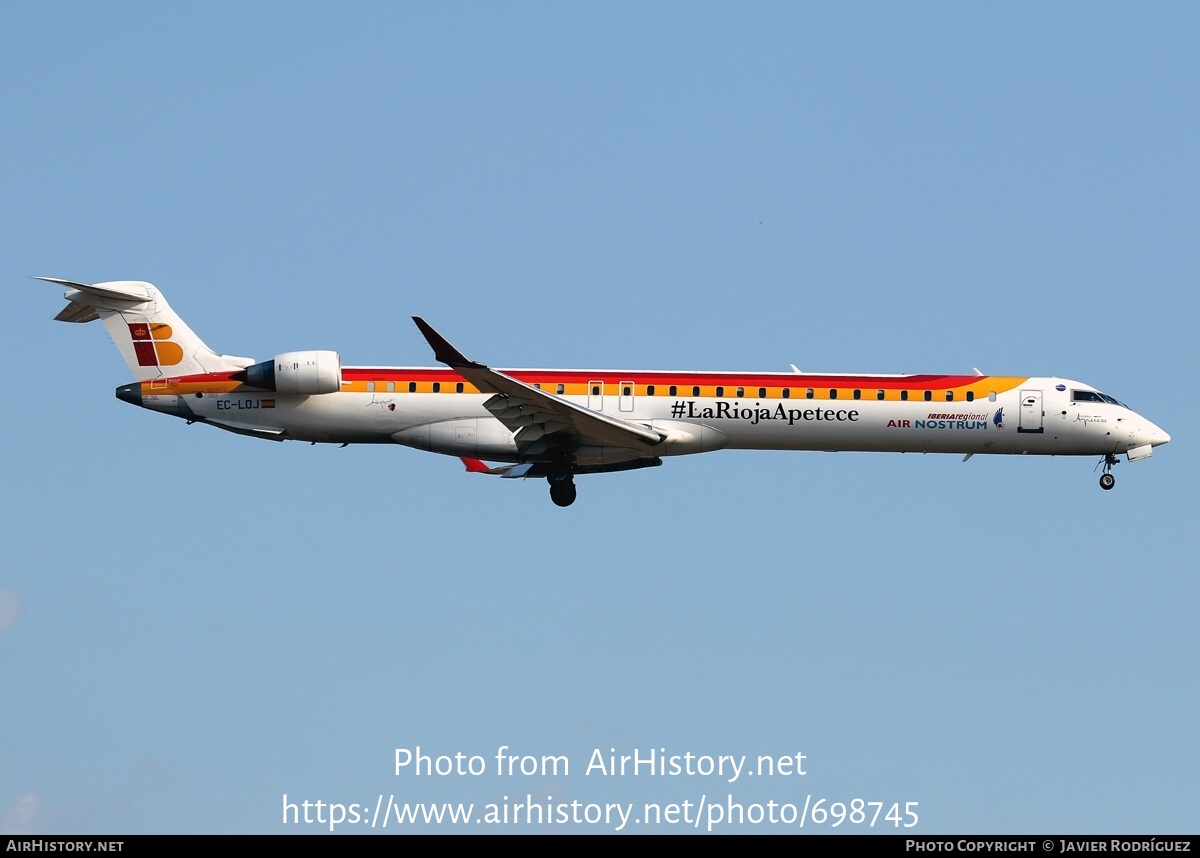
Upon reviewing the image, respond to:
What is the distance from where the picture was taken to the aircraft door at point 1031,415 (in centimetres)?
3941

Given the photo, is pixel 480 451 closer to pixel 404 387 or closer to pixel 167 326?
pixel 404 387

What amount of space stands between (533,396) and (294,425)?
250 inches

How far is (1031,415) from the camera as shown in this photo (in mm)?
39406

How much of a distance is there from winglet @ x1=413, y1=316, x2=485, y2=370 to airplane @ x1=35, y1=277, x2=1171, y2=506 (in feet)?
8.74

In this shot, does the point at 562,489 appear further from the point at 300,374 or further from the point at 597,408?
the point at 300,374

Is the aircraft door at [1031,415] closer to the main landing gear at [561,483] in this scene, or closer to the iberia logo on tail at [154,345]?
the main landing gear at [561,483]

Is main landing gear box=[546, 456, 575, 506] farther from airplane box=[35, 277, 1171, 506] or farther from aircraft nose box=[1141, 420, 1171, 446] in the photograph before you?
aircraft nose box=[1141, 420, 1171, 446]

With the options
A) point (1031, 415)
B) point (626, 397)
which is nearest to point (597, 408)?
point (626, 397)

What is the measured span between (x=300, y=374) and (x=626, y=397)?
7788 mm

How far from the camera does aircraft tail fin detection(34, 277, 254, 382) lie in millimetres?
39500

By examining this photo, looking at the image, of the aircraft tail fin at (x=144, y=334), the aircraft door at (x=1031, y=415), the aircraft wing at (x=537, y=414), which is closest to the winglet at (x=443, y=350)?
the aircraft wing at (x=537, y=414)

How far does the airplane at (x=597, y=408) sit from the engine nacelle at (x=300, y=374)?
34 mm

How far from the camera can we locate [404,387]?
127 ft
